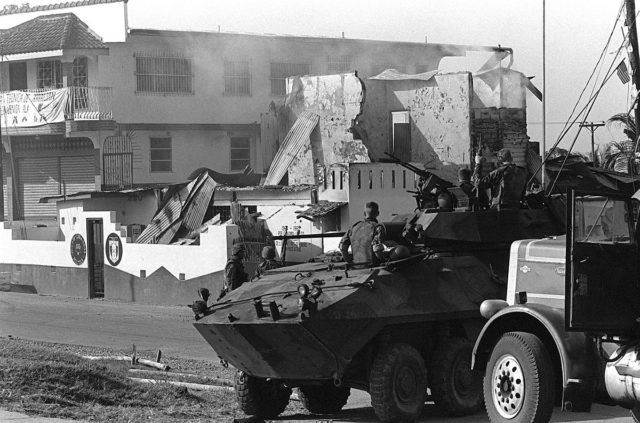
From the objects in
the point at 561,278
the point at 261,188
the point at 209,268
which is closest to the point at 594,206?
the point at 561,278

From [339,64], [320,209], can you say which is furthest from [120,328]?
[339,64]

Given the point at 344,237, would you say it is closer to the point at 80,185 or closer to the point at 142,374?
the point at 142,374

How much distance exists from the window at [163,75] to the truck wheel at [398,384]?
2785cm

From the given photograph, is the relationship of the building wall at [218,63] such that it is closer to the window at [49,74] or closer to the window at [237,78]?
the window at [237,78]

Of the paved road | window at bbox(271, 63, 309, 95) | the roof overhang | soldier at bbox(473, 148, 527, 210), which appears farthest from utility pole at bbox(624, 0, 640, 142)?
the roof overhang

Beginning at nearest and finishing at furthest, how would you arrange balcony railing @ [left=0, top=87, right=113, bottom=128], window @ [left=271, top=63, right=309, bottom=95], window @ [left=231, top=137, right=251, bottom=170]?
1. balcony railing @ [left=0, top=87, right=113, bottom=128]
2. window @ [left=271, top=63, right=309, bottom=95]
3. window @ [left=231, top=137, right=251, bottom=170]

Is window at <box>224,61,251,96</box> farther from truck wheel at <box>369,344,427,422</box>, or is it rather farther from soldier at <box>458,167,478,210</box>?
truck wheel at <box>369,344,427,422</box>

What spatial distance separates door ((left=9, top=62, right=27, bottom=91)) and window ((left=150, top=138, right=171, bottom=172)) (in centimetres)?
471

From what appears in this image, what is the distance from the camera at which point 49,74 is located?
Answer: 4012 cm

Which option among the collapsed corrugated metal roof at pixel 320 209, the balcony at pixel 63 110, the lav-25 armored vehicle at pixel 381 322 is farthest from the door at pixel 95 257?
the lav-25 armored vehicle at pixel 381 322

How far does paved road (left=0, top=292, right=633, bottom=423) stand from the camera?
13590mm

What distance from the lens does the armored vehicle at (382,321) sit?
41.1 feet

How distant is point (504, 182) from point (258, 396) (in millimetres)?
3883

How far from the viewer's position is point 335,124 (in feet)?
111
